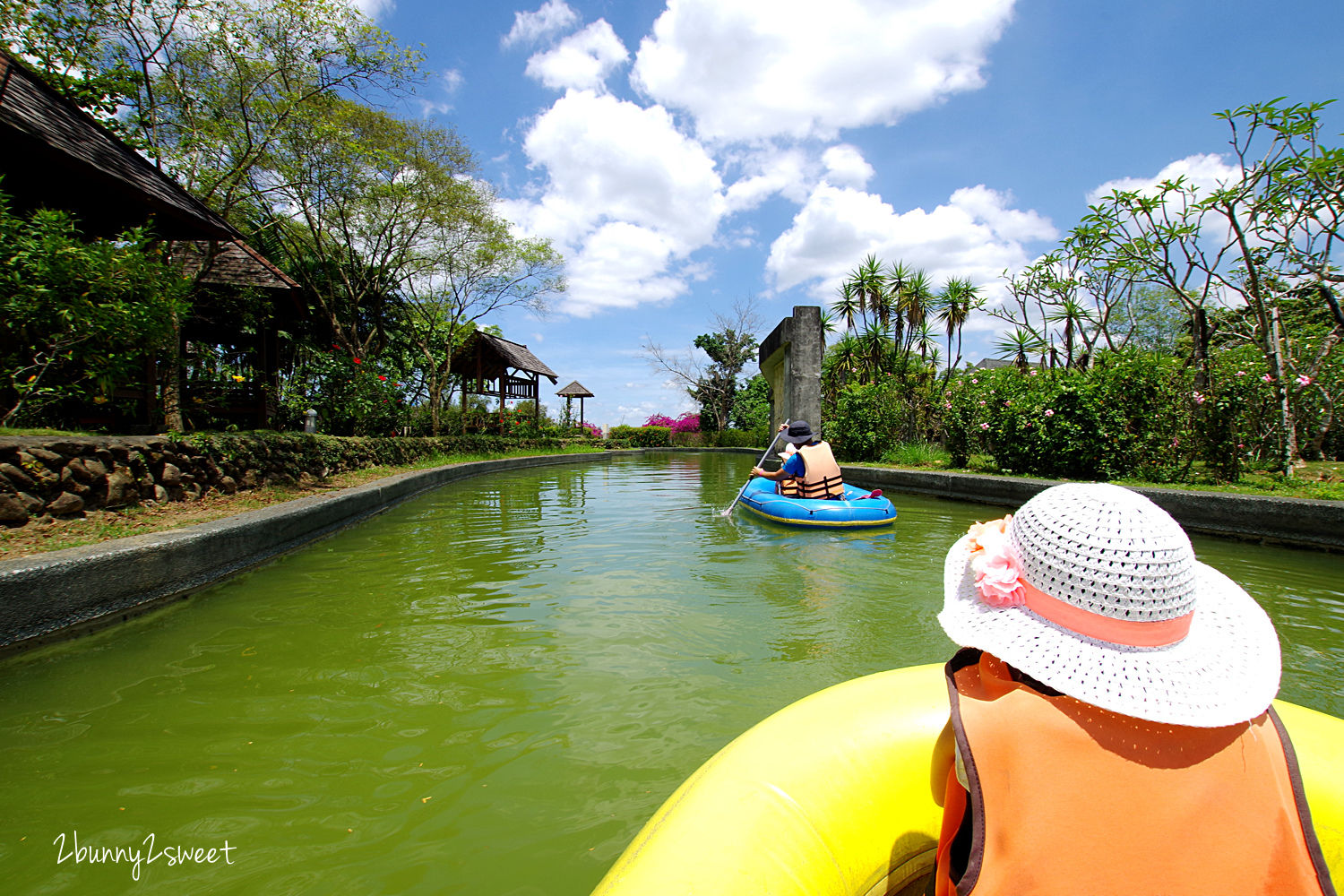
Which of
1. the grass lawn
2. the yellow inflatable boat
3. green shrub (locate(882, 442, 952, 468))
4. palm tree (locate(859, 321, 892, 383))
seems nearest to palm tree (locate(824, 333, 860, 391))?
palm tree (locate(859, 321, 892, 383))

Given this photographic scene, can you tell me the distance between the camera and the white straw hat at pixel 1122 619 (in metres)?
0.93

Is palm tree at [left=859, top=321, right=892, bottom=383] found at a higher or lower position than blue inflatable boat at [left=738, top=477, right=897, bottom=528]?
higher

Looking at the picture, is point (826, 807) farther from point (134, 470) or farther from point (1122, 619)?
point (134, 470)

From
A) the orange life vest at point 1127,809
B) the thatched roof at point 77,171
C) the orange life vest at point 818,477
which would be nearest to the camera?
the orange life vest at point 1127,809

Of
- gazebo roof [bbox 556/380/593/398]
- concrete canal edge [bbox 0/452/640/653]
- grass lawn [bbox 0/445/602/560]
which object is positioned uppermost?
gazebo roof [bbox 556/380/593/398]

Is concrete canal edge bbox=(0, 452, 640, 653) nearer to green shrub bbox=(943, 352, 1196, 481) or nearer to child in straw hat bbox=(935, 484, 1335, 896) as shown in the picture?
child in straw hat bbox=(935, 484, 1335, 896)

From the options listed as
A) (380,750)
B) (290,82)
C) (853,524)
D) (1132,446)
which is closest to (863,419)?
(1132,446)

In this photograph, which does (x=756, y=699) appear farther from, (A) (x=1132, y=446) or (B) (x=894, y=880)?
(A) (x=1132, y=446)

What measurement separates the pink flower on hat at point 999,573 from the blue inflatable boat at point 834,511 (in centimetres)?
581

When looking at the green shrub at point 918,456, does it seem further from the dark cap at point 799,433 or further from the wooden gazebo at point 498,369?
the wooden gazebo at point 498,369

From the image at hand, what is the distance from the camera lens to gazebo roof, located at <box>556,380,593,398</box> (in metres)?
30.3

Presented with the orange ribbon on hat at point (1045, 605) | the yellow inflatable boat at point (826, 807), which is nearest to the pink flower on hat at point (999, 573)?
the orange ribbon on hat at point (1045, 605)

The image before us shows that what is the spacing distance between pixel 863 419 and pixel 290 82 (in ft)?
46.8
